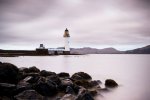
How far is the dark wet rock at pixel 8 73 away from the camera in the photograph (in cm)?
892

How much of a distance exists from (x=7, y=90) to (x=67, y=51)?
58554mm

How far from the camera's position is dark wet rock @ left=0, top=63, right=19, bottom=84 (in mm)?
8922

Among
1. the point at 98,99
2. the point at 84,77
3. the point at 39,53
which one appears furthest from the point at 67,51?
the point at 98,99

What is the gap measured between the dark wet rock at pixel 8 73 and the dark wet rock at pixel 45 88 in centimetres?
95

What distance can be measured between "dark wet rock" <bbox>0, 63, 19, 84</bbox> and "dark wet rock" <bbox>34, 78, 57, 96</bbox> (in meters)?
0.95

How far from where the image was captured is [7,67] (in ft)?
29.5

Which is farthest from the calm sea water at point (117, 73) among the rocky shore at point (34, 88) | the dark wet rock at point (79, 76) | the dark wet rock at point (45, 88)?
the dark wet rock at point (79, 76)

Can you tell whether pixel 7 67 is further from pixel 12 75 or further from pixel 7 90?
pixel 7 90

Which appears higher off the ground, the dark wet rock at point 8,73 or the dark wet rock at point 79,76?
the dark wet rock at point 8,73

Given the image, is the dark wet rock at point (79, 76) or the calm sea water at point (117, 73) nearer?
the calm sea water at point (117, 73)

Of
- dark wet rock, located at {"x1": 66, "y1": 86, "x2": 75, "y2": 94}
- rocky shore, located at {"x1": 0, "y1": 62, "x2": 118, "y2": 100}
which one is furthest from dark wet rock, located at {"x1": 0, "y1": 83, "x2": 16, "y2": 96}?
dark wet rock, located at {"x1": 66, "y1": 86, "x2": 75, "y2": 94}

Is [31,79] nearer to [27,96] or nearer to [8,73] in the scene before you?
[8,73]

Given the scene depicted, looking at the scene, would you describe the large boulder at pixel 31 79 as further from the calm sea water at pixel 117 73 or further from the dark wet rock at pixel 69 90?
the calm sea water at pixel 117 73

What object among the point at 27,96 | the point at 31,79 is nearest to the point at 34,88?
the point at 31,79
